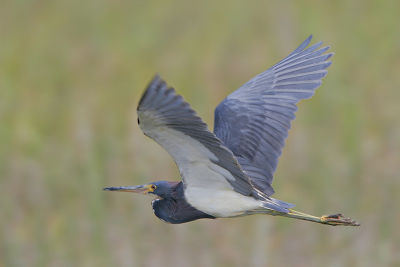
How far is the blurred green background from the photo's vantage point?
7730mm

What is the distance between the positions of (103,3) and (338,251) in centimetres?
361

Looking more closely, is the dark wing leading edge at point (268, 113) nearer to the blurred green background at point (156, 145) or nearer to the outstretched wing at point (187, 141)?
the outstretched wing at point (187, 141)

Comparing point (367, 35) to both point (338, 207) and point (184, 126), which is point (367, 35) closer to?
point (338, 207)

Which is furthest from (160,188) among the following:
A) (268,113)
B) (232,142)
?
(268,113)

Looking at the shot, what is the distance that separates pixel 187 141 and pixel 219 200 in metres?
0.67

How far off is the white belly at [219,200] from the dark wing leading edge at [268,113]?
14.8 inches

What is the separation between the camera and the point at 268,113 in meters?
6.55

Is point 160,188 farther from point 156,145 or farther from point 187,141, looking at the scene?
point 156,145

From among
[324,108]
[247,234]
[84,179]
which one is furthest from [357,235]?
[84,179]

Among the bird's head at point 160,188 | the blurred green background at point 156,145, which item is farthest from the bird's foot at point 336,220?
the blurred green background at point 156,145

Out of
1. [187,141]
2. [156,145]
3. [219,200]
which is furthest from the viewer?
[156,145]

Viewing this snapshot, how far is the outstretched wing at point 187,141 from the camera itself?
4.93 meters

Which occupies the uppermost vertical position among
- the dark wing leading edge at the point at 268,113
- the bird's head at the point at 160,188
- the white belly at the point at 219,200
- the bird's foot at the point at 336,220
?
the dark wing leading edge at the point at 268,113

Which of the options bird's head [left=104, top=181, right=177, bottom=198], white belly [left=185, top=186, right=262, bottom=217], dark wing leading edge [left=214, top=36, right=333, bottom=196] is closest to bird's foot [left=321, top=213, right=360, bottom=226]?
dark wing leading edge [left=214, top=36, right=333, bottom=196]
